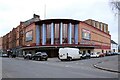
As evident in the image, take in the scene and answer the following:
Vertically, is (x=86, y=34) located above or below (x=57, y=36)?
above

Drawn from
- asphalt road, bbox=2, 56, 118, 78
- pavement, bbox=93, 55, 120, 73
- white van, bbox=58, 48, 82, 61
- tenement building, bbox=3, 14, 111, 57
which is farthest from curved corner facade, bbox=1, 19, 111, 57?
asphalt road, bbox=2, 56, 118, 78

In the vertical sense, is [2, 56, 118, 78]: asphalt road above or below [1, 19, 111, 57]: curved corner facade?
below

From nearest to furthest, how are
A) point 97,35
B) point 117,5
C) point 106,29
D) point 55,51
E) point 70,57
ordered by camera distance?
point 117,5
point 70,57
point 55,51
point 97,35
point 106,29

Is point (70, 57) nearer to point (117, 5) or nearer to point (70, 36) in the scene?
point (117, 5)

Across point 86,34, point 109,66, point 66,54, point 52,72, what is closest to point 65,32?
point 86,34

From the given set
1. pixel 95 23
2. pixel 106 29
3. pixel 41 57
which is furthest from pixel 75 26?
pixel 106 29

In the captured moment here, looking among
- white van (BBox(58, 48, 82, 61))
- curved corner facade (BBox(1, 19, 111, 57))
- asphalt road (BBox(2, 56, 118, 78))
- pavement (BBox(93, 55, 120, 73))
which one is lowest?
pavement (BBox(93, 55, 120, 73))

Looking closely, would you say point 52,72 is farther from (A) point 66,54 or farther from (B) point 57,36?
(B) point 57,36

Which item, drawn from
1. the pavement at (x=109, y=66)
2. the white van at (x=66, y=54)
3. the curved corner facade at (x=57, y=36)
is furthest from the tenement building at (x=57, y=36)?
the pavement at (x=109, y=66)

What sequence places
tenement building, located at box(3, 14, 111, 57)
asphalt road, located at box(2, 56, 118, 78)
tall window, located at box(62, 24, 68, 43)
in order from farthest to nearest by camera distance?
tall window, located at box(62, 24, 68, 43)
tenement building, located at box(3, 14, 111, 57)
asphalt road, located at box(2, 56, 118, 78)

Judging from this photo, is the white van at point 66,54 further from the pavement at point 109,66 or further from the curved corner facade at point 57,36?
the curved corner facade at point 57,36

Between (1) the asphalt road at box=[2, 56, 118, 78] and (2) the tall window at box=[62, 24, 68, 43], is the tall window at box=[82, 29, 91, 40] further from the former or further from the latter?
(1) the asphalt road at box=[2, 56, 118, 78]

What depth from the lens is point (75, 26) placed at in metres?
77.4

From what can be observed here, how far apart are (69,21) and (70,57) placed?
27582 mm
